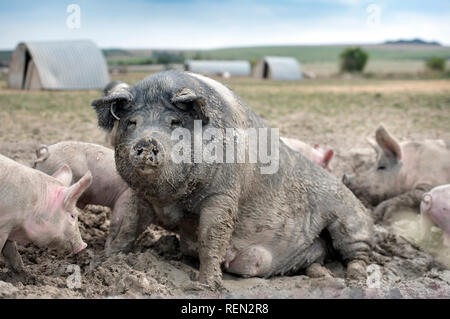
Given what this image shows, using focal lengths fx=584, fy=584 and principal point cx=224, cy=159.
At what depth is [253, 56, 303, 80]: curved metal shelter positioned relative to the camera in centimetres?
4009

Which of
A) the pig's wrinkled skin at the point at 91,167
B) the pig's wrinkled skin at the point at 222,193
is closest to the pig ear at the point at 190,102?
the pig's wrinkled skin at the point at 222,193

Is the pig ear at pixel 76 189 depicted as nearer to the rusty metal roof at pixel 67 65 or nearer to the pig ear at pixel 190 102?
the pig ear at pixel 190 102

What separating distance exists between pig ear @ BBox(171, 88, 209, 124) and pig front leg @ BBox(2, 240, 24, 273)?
163 cm

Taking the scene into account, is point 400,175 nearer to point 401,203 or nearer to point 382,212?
point 401,203

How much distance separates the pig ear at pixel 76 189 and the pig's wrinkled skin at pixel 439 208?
3097 millimetres

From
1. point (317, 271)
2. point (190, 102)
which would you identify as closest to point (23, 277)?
point (190, 102)

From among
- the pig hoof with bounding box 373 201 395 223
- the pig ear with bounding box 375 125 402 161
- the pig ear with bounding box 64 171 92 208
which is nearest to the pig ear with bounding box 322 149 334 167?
the pig ear with bounding box 375 125 402 161

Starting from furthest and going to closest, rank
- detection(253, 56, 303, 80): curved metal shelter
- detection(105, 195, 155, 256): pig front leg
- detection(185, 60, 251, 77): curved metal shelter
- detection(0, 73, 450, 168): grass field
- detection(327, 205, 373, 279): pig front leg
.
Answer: detection(185, 60, 251, 77): curved metal shelter → detection(253, 56, 303, 80): curved metal shelter → detection(0, 73, 450, 168): grass field → detection(327, 205, 373, 279): pig front leg → detection(105, 195, 155, 256): pig front leg

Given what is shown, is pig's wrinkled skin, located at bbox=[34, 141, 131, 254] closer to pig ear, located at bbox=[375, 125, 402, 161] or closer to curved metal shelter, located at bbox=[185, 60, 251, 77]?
pig ear, located at bbox=[375, 125, 402, 161]

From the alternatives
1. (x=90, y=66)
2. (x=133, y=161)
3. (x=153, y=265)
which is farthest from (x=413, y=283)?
(x=90, y=66)

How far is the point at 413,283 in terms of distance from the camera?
4453mm

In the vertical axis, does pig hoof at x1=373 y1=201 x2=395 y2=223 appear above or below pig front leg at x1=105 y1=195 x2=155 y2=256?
below
